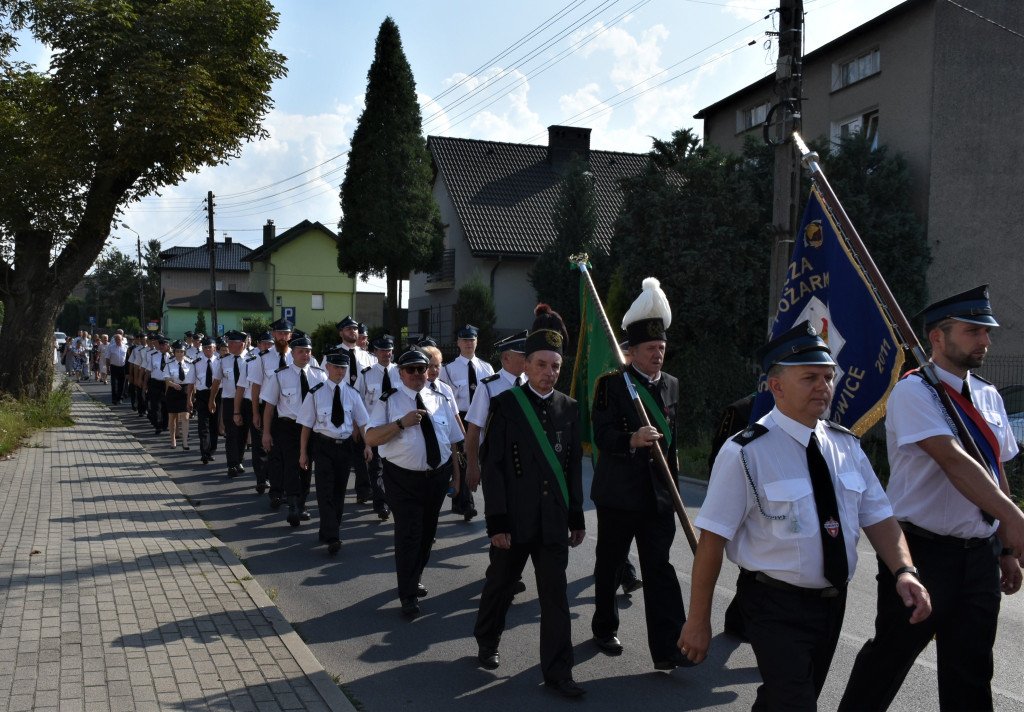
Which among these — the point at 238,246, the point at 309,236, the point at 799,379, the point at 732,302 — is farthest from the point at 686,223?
the point at 238,246

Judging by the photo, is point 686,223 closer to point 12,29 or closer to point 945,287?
point 945,287

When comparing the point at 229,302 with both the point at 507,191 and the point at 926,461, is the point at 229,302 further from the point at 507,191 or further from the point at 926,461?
the point at 926,461

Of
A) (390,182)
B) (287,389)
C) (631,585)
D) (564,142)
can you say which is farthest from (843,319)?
(564,142)

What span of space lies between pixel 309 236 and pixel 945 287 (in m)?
48.2

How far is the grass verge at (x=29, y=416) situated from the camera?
14476mm

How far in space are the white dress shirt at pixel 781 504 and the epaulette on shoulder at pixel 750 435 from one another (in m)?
0.02

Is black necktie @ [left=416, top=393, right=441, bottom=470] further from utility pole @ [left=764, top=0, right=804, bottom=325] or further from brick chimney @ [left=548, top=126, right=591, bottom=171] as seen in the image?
brick chimney @ [left=548, top=126, right=591, bottom=171]

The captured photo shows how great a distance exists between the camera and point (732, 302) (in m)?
17.6

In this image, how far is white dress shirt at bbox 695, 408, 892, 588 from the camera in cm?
307

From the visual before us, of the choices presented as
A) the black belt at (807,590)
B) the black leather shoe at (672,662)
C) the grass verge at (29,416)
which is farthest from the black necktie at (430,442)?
the grass verge at (29,416)

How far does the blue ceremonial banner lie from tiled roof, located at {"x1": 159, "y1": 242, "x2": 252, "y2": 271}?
83.1m

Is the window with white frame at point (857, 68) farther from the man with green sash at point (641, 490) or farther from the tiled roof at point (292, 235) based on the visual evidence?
the tiled roof at point (292, 235)

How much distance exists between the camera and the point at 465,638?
19.4ft

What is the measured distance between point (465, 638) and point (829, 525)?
134 inches
